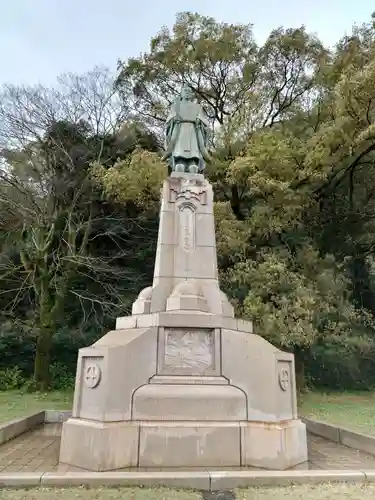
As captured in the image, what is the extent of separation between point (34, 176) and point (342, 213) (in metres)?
12.9

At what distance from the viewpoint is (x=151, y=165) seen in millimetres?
15781

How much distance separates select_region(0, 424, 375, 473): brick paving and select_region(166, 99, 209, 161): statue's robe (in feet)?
19.9

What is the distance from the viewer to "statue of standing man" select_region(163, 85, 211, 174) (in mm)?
9594

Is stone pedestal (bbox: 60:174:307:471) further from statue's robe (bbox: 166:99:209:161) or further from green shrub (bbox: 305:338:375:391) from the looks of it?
green shrub (bbox: 305:338:375:391)

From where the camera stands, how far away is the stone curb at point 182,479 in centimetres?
560

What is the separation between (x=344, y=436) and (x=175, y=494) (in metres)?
4.56

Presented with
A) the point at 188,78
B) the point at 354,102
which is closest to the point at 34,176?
the point at 188,78

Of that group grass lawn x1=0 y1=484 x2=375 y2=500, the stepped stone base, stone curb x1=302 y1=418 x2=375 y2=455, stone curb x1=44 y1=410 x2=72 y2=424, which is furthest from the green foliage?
grass lawn x1=0 y1=484 x2=375 y2=500

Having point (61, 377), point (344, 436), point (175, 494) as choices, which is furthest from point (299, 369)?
point (175, 494)

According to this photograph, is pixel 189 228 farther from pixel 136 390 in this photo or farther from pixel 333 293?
pixel 333 293

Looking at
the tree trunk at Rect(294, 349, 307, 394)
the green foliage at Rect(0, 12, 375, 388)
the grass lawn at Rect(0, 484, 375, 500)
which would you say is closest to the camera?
the grass lawn at Rect(0, 484, 375, 500)

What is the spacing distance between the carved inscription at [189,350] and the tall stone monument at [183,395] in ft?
0.05

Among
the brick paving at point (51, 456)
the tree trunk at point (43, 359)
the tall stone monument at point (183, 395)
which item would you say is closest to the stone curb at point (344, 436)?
the brick paving at point (51, 456)

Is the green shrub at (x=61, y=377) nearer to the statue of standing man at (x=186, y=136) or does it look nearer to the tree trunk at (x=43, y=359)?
the tree trunk at (x=43, y=359)
